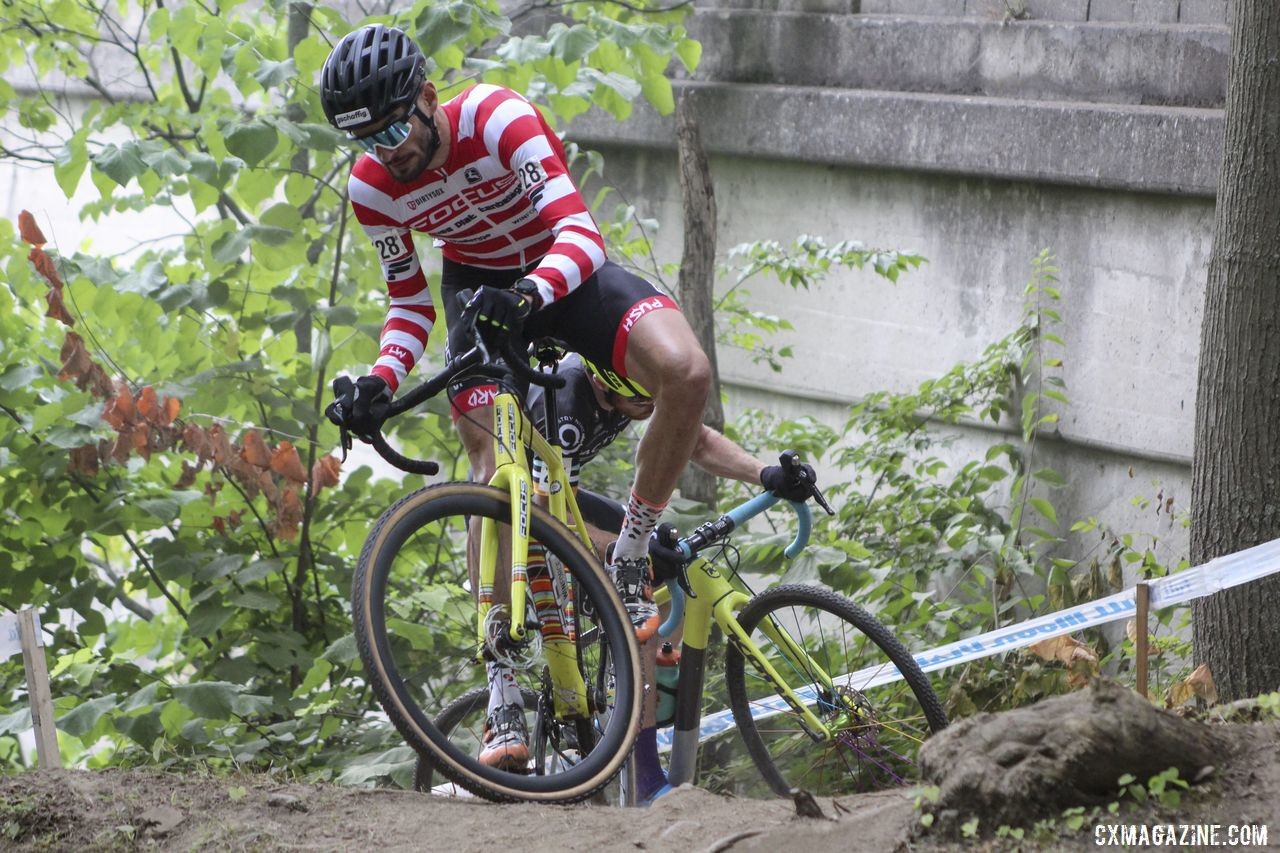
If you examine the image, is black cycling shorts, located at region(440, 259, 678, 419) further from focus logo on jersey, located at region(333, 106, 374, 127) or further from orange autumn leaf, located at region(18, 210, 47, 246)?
orange autumn leaf, located at region(18, 210, 47, 246)

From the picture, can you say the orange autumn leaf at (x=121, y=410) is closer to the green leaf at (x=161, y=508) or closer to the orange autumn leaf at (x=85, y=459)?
the orange autumn leaf at (x=85, y=459)

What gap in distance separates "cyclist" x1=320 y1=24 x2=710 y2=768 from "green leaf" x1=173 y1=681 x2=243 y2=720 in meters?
1.29

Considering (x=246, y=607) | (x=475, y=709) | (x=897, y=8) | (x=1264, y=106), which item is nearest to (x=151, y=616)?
(x=246, y=607)

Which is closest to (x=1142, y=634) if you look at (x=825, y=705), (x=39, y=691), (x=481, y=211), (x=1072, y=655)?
(x=1072, y=655)

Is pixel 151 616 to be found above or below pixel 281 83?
below

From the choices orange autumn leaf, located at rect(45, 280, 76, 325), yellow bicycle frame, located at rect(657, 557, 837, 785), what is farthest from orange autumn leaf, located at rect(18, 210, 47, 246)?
yellow bicycle frame, located at rect(657, 557, 837, 785)

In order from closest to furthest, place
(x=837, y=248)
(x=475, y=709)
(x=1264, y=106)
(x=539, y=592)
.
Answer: (x=539, y=592)
(x=1264, y=106)
(x=475, y=709)
(x=837, y=248)

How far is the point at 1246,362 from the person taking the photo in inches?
165

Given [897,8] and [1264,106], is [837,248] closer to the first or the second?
[897,8]

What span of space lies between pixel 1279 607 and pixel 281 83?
3.69 meters

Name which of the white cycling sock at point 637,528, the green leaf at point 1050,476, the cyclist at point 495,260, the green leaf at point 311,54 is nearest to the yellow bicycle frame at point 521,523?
the cyclist at point 495,260

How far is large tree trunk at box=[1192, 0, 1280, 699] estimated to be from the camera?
414 centimetres

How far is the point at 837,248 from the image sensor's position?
641 centimetres

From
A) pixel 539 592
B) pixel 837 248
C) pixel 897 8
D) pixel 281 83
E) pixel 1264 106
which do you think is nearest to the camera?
pixel 539 592
